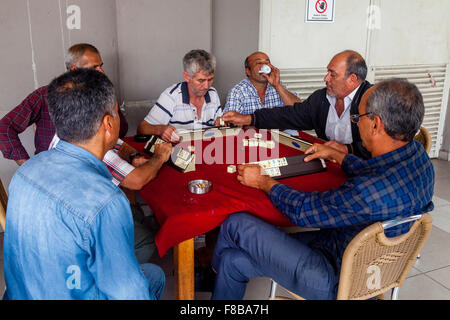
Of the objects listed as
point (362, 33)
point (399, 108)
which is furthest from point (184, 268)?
point (362, 33)

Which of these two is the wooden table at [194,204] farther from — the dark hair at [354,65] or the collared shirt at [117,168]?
the dark hair at [354,65]

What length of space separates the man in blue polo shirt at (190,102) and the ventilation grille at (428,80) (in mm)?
2466

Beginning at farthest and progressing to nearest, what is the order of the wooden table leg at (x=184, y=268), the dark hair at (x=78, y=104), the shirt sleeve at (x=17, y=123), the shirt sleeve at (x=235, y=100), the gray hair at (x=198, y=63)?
the shirt sleeve at (x=235, y=100)
the gray hair at (x=198, y=63)
the shirt sleeve at (x=17, y=123)
the wooden table leg at (x=184, y=268)
the dark hair at (x=78, y=104)

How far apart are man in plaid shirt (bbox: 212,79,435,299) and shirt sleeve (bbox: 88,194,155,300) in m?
0.69

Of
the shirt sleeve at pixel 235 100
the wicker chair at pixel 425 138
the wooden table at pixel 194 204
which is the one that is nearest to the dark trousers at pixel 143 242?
the wooden table at pixel 194 204

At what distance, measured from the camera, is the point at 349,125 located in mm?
2838

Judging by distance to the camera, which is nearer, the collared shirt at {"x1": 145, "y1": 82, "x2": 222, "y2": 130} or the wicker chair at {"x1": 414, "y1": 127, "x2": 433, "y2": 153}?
the wicker chair at {"x1": 414, "y1": 127, "x2": 433, "y2": 153}

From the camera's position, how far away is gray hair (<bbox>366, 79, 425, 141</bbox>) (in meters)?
1.61

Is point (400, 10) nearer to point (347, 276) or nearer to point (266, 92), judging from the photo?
point (266, 92)

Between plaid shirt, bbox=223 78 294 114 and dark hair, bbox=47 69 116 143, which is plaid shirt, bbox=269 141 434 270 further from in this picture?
plaid shirt, bbox=223 78 294 114

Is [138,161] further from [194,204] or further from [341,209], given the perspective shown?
[341,209]

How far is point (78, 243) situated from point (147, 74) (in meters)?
2.82

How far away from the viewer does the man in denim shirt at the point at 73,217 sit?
1113mm

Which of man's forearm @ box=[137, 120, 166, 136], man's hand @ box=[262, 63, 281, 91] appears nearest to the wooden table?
man's forearm @ box=[137, 120, 166, 136]
